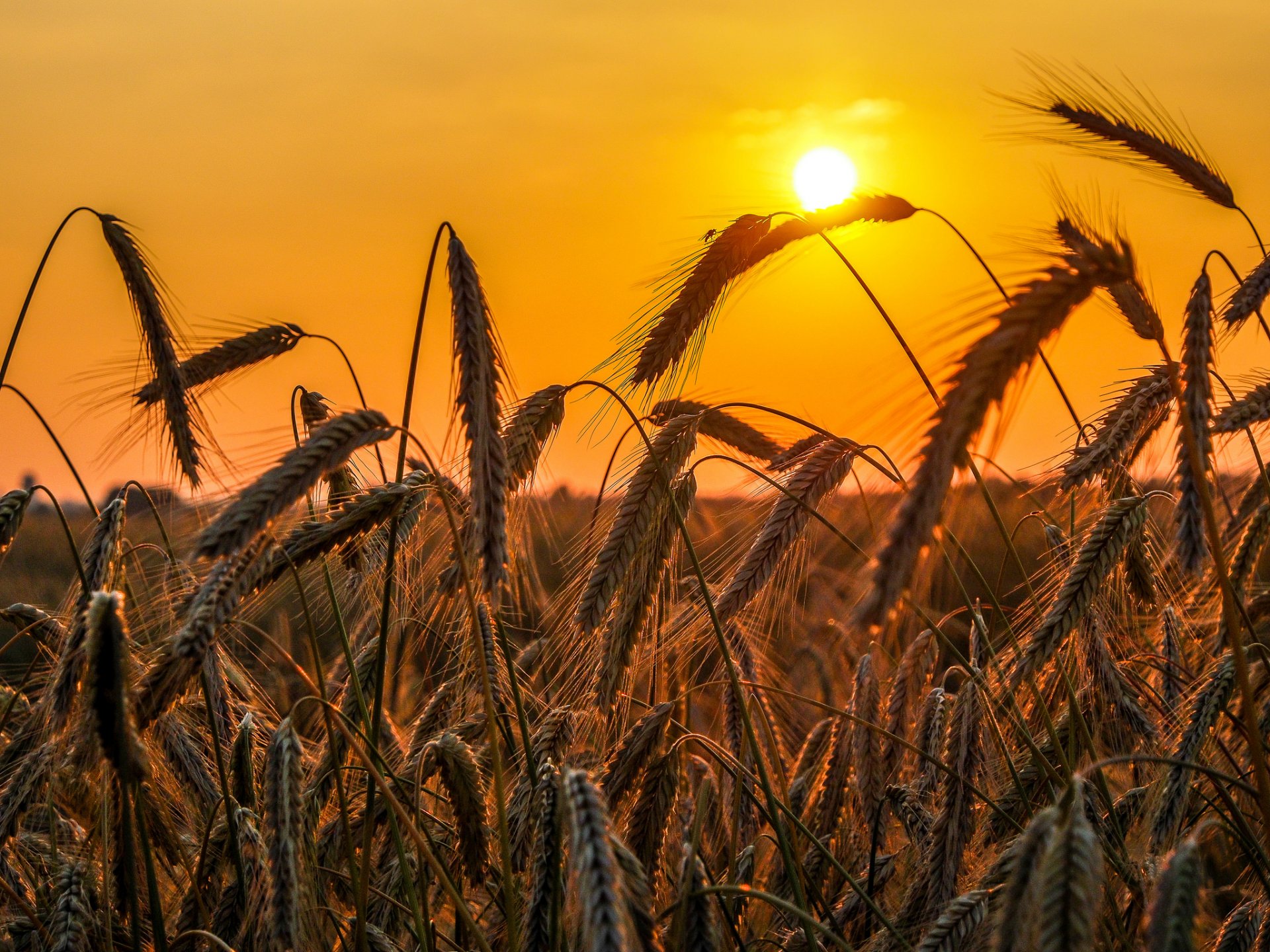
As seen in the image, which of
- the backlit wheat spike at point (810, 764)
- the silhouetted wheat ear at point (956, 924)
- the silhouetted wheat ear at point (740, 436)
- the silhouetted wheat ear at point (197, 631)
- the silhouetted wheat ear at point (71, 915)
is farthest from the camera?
the backlit wheat spike at point (810, 764)

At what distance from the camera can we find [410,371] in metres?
2.33

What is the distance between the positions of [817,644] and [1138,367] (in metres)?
3.80

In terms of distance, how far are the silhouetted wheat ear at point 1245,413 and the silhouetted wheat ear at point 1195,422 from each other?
0.63m

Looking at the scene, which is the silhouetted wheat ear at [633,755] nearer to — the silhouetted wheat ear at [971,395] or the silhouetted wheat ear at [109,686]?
the silhouetted wheat ear at [109,686]

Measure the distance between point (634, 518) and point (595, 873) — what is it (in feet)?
3.38

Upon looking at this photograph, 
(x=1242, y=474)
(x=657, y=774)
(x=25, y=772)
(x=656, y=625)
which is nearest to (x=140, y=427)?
(x=25, y=772)

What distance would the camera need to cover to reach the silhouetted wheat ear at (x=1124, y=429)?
2.68m

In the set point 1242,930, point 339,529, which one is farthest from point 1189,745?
point 339,529

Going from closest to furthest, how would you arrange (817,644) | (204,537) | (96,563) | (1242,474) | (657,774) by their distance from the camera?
(204,537) → (657,774) → (96,563) → (1242,474) → (817,644)

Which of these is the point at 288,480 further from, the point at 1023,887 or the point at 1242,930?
the point at 1242,930

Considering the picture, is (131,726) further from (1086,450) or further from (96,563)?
(1086,450)

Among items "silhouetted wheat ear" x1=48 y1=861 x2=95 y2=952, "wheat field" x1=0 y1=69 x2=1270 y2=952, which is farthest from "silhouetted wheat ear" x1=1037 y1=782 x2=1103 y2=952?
"silhouetted wheat ear" x1=48 y1=861 x2=95 y2=952

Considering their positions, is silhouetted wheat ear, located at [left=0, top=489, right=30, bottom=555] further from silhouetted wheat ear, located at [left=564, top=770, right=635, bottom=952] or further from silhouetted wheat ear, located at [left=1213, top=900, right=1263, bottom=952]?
silhouetted wheat ear, located at [left=1213, top=900, right=1263, bottom=952]

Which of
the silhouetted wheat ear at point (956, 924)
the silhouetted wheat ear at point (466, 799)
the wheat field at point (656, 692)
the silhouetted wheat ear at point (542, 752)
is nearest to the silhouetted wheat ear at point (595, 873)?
the wheat field at point (656, 692)
